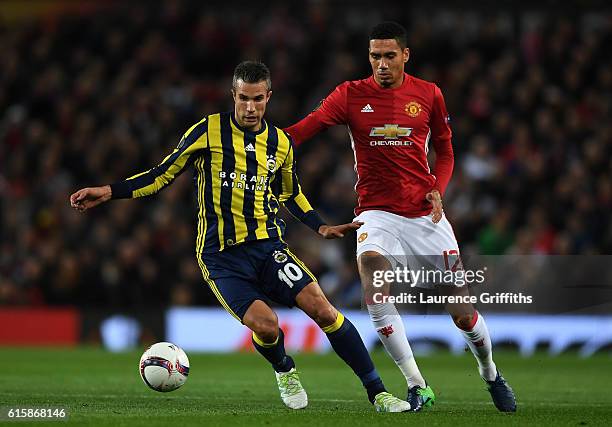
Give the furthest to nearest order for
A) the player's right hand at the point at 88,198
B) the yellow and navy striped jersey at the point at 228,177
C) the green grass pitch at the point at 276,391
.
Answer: the yellow and navy striped jersey at the point at 228,177, the player's right hand at the point at 88,198, the green grass pitch at the point at 276,391

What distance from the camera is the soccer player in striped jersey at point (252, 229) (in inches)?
290

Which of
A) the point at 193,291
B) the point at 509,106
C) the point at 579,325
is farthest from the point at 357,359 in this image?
the point at 509,106

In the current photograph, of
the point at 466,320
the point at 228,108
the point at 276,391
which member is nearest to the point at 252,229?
the point at 466,320

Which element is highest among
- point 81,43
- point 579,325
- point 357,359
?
point 81,43

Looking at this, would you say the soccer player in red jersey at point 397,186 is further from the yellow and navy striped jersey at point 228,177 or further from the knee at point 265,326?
the knee at point 265,326

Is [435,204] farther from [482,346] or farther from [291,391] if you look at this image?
[291,391]

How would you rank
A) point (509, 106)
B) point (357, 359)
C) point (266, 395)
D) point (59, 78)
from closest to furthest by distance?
1. point (357, 359)
2. point (266, 395)
3. point (509, 106)
4. point (59, 78)

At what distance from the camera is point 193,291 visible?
16.0m

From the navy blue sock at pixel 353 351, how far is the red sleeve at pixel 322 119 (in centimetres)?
131

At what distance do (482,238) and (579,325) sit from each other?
1689mm

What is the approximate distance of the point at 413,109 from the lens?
25.8 feet

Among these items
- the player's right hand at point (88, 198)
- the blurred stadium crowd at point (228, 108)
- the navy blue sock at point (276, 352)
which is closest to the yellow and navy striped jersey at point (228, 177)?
the player's right hand at point (88, 198)

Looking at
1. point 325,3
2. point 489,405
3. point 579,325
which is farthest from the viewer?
point 325,3

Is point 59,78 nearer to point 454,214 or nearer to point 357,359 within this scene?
point 454,214
